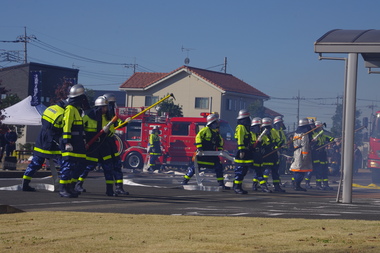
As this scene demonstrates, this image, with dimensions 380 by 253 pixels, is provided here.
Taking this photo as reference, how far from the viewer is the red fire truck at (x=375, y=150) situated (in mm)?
31312

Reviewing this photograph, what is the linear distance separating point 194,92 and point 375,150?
37124 millimetres

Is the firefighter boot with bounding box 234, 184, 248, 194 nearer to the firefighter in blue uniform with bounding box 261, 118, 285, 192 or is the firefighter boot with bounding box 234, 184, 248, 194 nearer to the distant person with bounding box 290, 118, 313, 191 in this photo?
the firefighter in blue uniform with bounding box 261, 118, 285, 192

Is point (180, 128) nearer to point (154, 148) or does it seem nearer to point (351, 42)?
point (154, 148)

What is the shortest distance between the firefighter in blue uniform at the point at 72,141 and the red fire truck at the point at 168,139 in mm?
18729

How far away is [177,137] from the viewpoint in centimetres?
3388

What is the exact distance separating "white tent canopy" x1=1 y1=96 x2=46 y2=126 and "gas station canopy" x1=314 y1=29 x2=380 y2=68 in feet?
63.7

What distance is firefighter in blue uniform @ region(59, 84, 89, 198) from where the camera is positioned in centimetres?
1391

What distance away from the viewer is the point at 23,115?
32062 millimetres

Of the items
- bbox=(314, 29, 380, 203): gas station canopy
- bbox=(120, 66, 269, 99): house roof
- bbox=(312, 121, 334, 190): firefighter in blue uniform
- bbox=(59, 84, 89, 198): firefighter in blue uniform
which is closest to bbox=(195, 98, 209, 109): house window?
bbox=(120, 66, 269, 99): house roof

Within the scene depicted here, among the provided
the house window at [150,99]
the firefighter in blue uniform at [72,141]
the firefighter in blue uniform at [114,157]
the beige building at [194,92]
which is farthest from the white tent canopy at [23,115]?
the house window at [150,99]

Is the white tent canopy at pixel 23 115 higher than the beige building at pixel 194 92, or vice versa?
the beige building at pixel 194 92

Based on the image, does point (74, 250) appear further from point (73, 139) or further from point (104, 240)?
point (73, 139)

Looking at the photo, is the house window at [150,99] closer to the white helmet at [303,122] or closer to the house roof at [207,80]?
the house roof at [207,80]

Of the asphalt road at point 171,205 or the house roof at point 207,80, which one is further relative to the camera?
the house roof at point 207,80
